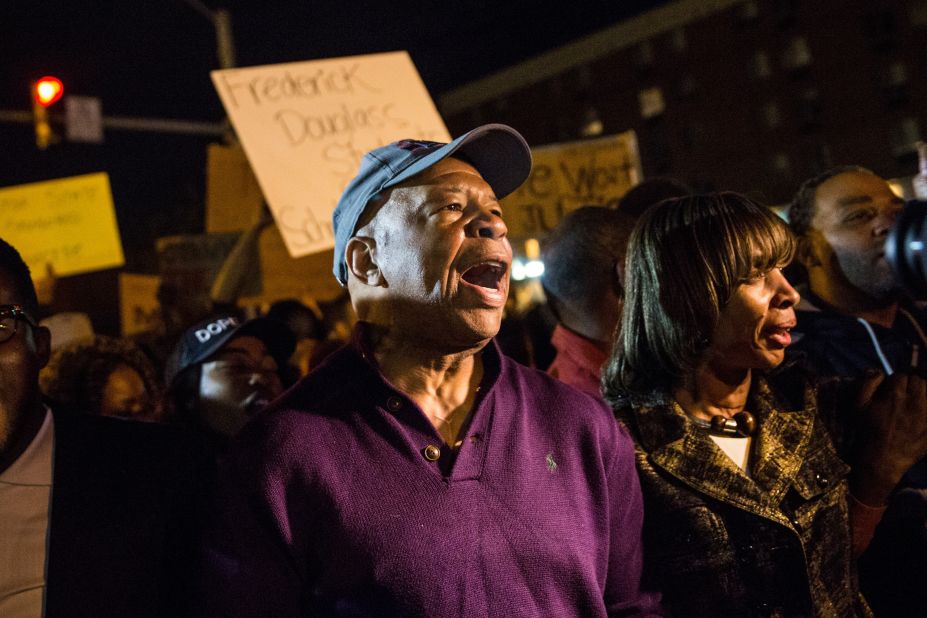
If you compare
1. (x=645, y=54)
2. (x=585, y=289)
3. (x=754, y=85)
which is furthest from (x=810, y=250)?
(x=645, y=54)

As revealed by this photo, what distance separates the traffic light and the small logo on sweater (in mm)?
9242

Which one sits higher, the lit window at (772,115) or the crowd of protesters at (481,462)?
the lit window at (772,115)

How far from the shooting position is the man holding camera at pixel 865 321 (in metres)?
2.24

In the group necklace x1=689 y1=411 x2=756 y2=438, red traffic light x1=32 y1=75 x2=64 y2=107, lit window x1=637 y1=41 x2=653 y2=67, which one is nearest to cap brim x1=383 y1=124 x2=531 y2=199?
necklace x1=689 y1=411 x2=756 y2=438

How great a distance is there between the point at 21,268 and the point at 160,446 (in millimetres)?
545

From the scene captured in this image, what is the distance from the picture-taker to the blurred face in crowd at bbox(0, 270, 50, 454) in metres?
1.81

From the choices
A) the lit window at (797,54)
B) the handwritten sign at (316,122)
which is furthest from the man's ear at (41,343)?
the lit window at (797,54)

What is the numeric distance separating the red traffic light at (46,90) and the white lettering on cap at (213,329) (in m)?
7.17

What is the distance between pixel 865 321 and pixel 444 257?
1.75 metres

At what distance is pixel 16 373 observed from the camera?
72.4 inches

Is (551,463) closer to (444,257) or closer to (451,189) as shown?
(444,257)

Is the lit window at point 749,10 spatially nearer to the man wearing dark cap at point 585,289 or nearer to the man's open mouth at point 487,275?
the man wearing dark cap at point 585,289

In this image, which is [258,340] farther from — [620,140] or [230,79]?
[620,140]

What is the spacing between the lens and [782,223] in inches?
88.7
